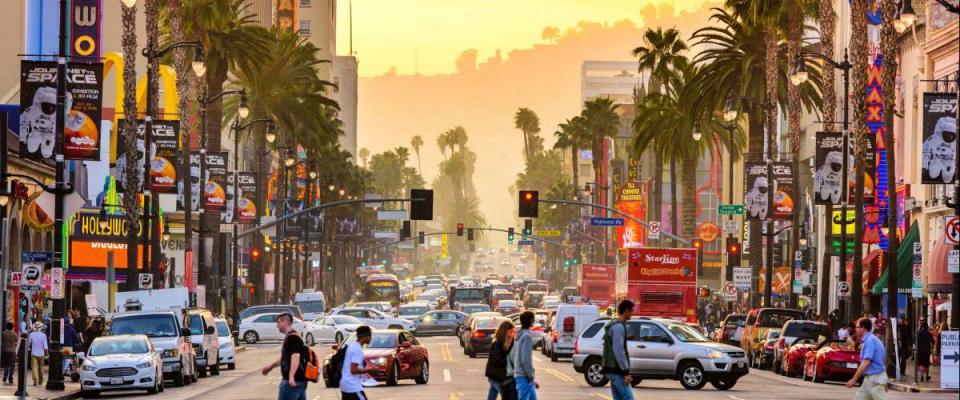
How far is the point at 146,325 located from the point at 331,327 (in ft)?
98.8

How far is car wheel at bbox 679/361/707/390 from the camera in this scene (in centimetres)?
3619

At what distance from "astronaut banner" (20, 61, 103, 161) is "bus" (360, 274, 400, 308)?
7914cm

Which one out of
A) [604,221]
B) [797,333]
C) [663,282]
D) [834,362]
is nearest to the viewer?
[834,362]

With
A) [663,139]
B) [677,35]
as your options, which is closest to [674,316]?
[663,139]

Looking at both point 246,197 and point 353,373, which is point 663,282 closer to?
point 246,197

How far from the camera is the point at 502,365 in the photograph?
892 inches

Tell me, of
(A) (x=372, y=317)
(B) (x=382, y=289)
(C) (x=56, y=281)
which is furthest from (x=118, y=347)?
(B) (x=382, y=289)

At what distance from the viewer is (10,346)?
42.4 m

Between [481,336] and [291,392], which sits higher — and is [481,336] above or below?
below

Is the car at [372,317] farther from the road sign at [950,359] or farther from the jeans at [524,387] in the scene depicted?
the jeans at [524,387]

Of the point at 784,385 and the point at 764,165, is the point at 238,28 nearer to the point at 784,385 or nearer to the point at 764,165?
the point at 764,165

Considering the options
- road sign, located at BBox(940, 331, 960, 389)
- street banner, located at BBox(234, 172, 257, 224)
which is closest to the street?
road sign, located at BBox(940, 331, 960, 389)

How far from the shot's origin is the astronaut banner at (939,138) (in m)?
39.7

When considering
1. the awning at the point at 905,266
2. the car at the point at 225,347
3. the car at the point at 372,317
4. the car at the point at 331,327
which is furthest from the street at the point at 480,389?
the car at the point at 372,317
